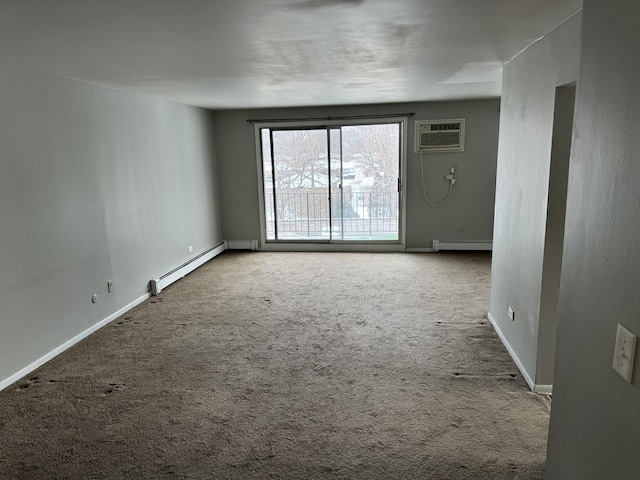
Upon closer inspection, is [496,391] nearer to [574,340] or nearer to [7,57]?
[574,340]

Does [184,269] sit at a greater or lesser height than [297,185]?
lesser

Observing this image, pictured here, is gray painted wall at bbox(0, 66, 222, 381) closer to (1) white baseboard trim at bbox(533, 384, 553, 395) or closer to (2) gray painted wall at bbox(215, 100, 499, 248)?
(2) gray painted wall at bbox(215, 100, 499, 248)

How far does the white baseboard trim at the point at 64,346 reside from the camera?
2979mm

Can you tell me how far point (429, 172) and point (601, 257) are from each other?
5529mm

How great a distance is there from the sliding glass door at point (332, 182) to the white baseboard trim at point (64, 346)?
294 cm

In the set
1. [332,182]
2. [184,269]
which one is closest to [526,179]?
[332,182]

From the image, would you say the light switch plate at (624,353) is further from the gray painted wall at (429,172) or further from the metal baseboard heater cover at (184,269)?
the gray painted wall at (429,172)

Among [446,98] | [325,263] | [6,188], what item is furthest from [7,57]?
[446,98]

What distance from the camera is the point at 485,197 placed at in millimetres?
6359

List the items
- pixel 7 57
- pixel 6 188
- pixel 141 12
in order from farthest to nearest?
pixel 6 188, pixel 7 57, pixel 141 12

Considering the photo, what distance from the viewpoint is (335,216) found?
6840 mm

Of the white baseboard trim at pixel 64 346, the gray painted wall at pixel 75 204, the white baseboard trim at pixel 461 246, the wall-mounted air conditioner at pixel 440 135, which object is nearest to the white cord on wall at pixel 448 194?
the wall-mounted air conditioner at pixel 440 135

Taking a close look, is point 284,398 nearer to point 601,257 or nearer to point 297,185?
point 601,257

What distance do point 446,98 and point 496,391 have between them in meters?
4.16
